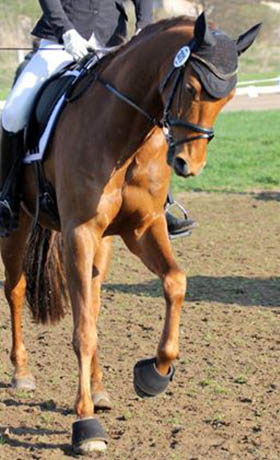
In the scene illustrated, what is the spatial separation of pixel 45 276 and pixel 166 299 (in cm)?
156

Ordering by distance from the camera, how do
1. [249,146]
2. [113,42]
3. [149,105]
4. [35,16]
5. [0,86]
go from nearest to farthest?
1. [149,105]
2. [113,42]
3. [249,146]
4. [0,86]
5. [35,16]

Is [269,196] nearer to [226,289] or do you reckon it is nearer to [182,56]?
[226,289]

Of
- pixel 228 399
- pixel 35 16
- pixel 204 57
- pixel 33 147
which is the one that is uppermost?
pixel 35 16

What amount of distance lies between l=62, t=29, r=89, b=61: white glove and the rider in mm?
50

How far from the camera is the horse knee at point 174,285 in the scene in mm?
5727

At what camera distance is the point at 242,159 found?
1911 cm

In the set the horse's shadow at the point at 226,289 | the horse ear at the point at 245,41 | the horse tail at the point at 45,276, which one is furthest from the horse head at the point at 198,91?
the horse's shadow at the point at 226,289

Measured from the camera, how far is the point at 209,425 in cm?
569

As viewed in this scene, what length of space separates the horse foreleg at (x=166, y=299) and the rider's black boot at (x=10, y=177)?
1.04 m

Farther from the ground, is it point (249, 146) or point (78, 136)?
point (78, 136)

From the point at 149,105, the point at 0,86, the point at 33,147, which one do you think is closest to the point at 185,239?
the point at 33,147

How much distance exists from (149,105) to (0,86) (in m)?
31.9

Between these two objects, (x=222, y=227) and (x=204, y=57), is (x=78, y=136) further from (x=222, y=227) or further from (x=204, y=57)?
(x=222, y=227)

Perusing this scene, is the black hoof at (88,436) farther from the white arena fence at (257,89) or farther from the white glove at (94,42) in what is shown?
the white arena fence at (257,89)
